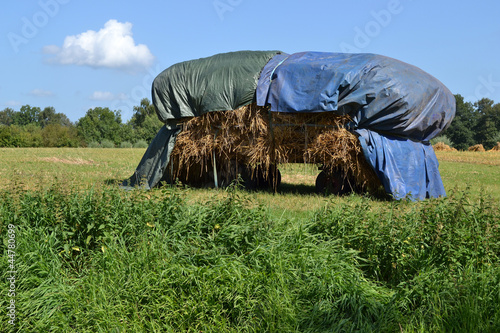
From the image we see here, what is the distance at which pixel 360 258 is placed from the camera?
18.3 feet

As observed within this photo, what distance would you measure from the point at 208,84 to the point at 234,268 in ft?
23.3

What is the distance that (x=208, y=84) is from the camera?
11539 millimetres

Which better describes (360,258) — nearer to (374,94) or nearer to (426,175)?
(374,94)

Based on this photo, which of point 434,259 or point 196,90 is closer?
point 434,259

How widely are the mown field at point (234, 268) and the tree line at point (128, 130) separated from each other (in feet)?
144

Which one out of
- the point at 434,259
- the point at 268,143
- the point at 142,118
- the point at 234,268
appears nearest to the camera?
the point at 234,268

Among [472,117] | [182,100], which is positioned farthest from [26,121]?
[182,100]

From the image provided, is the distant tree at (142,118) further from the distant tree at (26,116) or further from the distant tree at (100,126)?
the distant tree at (26,116)

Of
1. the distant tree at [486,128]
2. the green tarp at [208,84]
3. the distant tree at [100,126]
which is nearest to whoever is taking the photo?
the green tarp at [208,84]

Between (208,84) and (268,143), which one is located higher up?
(208,84)

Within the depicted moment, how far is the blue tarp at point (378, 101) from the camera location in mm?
10117

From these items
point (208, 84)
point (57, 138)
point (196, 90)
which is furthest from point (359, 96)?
point (57, 138)

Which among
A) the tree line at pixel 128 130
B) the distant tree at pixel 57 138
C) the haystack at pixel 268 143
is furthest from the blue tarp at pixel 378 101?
the distant tree at pixel 57 138

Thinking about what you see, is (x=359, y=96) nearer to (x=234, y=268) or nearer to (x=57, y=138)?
(x=234, y=268)
